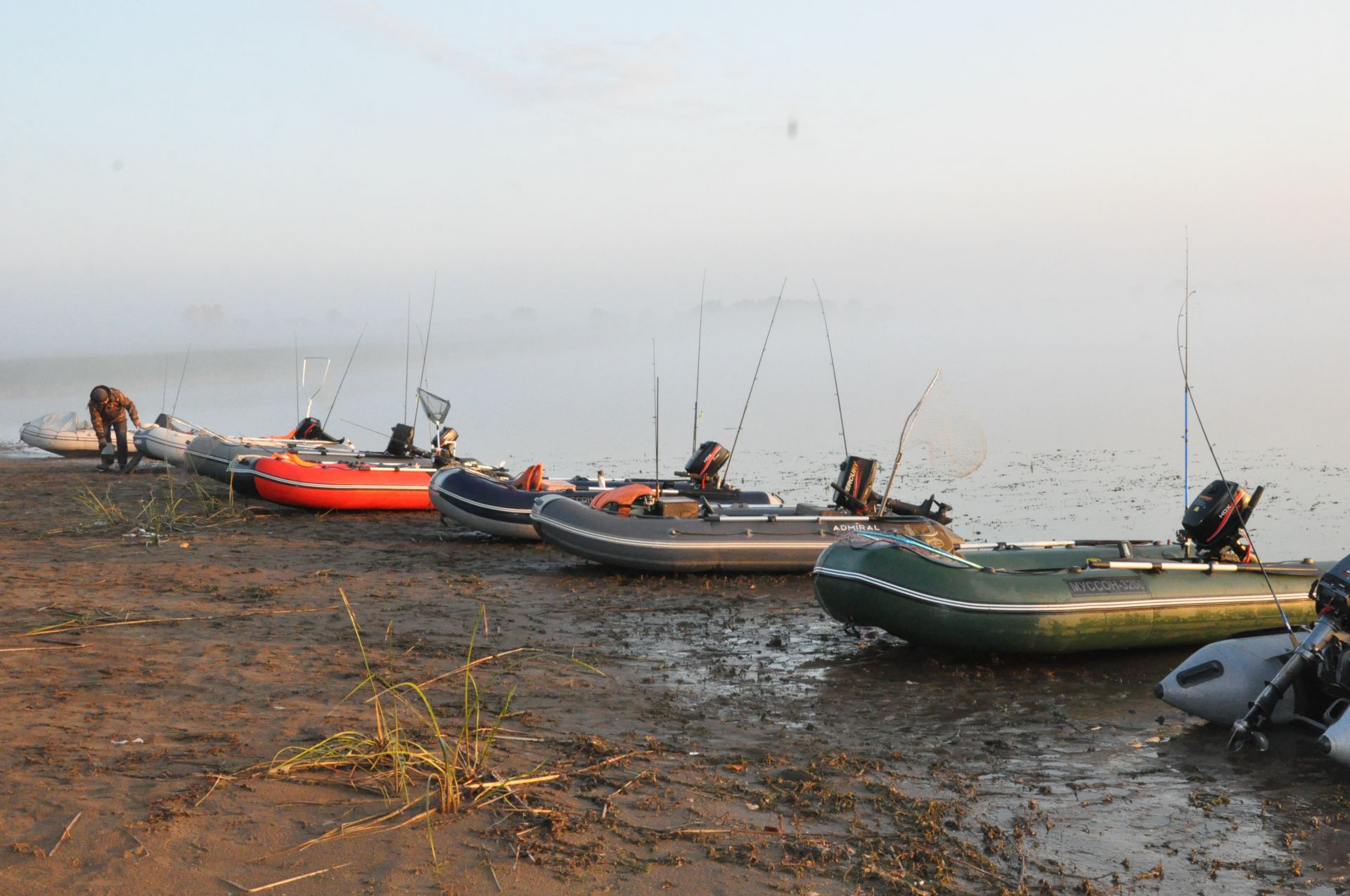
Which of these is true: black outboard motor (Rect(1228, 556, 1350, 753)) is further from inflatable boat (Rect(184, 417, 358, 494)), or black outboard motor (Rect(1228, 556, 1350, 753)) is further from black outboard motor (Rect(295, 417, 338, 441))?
black outboard motor (Rect(295, 417, 338, 441))

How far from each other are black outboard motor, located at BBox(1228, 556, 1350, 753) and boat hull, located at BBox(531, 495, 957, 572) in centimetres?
430

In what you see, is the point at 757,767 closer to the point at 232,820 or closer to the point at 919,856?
the point at 919,856

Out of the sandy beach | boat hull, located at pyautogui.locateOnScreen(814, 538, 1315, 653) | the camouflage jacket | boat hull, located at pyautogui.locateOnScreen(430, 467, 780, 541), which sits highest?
the camouflage jacket

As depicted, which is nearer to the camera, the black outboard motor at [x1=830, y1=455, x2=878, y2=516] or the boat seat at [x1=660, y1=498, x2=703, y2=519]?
the boat seat at [x1=660, y1=498, x2=703, y2=519]

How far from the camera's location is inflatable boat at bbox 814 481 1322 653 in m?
7.24

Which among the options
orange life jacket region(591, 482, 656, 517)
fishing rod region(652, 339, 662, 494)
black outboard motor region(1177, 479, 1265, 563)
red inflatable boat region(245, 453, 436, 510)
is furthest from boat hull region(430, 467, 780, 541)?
black outboard motor region(1177, 479, 1265, 563)

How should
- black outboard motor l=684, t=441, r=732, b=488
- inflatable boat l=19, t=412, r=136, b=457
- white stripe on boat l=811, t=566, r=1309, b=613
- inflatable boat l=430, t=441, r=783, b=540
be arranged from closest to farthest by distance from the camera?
white stripe on boat l=811, t=566, r=1309, b=613 → inflatable boat l=430, t=441, r=783, b=540 → black outboard motor l=684, t=441, r=732, b=488 → inflatable boat l=19, t=412, r=136, b=457

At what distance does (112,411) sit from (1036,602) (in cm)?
1489

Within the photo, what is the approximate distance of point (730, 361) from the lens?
5359 centimetres

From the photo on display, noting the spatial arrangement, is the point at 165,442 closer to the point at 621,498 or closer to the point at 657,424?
the point at 657,424

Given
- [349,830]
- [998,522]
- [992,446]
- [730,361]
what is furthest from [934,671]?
[730,361]

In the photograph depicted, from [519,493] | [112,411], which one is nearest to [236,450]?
[112,411]

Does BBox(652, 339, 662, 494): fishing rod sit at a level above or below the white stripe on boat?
above

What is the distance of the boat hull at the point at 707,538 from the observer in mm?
9914
